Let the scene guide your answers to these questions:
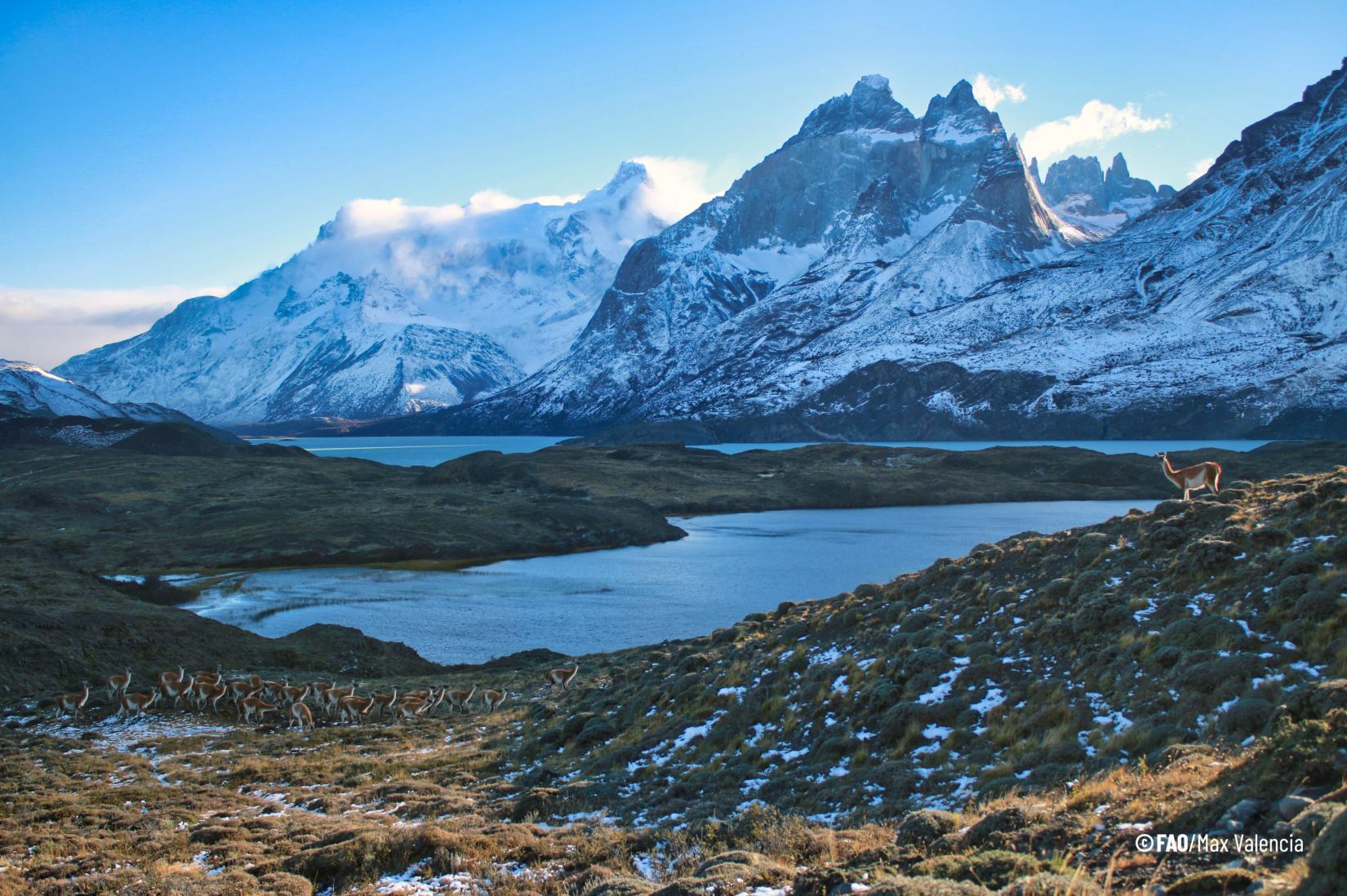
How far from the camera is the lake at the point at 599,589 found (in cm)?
4906

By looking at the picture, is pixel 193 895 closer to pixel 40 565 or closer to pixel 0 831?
pixel 0 831

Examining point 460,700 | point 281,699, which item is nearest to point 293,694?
point 281,699

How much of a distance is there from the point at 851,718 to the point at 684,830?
18.7ft

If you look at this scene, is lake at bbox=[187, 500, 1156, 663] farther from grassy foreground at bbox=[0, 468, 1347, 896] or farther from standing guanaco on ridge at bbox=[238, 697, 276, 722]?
grassy foreground at bbox=[0, 468, 1347, 896]

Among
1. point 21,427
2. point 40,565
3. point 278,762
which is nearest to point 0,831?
point 278,762

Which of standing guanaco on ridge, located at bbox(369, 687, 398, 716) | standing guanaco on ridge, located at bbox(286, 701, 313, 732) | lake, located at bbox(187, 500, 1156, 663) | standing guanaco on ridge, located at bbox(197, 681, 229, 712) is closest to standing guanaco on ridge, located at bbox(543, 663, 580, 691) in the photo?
standing guanaco on ridge, located at bbox(369, 687, 398, 716)

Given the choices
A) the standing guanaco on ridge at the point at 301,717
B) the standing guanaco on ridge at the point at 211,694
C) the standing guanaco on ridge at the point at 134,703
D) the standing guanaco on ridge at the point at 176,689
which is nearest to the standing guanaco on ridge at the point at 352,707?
the standing guanaco on ridge at the point at 301,717

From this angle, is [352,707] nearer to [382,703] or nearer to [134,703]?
[382,703]

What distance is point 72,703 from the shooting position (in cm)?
2578

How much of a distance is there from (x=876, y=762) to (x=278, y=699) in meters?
20.5

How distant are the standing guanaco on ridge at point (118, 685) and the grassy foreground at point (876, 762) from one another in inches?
70.6

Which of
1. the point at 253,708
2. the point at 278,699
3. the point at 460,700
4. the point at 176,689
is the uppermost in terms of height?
the point at 176,689

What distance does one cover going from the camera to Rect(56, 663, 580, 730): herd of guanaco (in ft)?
85.9

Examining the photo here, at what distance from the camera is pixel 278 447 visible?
161500 mm
